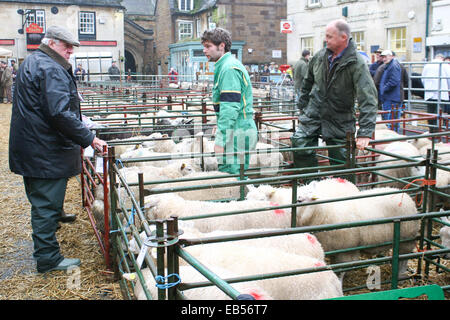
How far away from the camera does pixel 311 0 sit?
24.8 m

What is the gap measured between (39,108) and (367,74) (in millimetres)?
3112

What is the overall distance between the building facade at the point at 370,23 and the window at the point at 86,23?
1953 centimetres

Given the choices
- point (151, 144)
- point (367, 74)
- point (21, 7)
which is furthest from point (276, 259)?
point (21, 7)

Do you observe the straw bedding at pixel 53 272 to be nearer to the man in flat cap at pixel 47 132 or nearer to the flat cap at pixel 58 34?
the man in flat cap at pixel 47 132

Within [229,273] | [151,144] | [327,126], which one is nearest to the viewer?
[229,273]

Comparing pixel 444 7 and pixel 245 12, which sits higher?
pixel 245 12

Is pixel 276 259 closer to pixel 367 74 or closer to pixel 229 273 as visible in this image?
pixel 229 273

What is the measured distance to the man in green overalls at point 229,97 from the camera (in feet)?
14.9

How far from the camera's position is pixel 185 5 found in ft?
145

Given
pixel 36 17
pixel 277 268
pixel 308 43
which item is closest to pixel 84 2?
pixel 36 17

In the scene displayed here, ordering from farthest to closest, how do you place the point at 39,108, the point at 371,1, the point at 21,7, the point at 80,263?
1. the point at 21,7
2. the point at 371,1
3. the point at 80,263
4. the point at 39,108

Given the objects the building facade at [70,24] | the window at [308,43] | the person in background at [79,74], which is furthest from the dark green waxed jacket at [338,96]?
the building facade at [70,24]

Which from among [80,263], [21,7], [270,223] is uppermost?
[21,7]

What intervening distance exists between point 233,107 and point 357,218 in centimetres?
157
